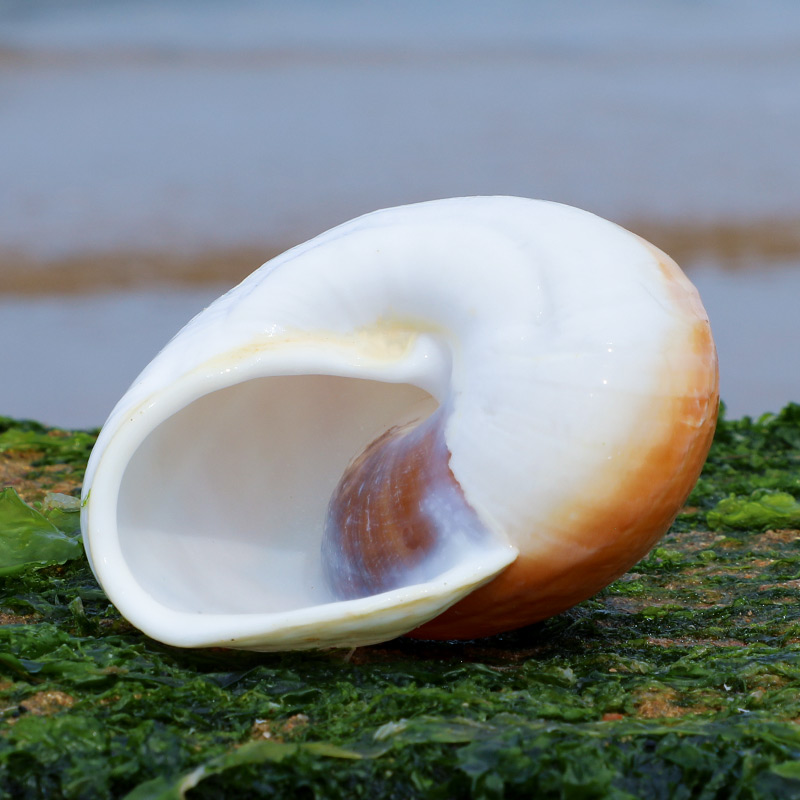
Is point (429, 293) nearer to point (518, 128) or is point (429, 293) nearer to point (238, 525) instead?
point (238, 525)

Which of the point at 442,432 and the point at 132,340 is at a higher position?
the point at 132,340

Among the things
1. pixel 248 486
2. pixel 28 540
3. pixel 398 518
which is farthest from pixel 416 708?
pixel 28 540

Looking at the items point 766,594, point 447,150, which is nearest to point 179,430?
point 766,594

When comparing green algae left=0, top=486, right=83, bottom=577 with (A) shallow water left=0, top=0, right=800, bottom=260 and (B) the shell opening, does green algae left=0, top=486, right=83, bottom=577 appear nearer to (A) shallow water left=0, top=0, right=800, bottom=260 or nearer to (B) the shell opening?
(B) the shell opening

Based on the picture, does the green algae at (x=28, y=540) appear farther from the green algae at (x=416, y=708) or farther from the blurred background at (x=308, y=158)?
the blurred background at (x=308, y=158)

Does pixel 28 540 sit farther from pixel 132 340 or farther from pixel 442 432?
pixel 132 340

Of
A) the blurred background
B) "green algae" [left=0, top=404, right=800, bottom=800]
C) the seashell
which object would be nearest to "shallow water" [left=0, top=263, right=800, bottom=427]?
the blurred background
